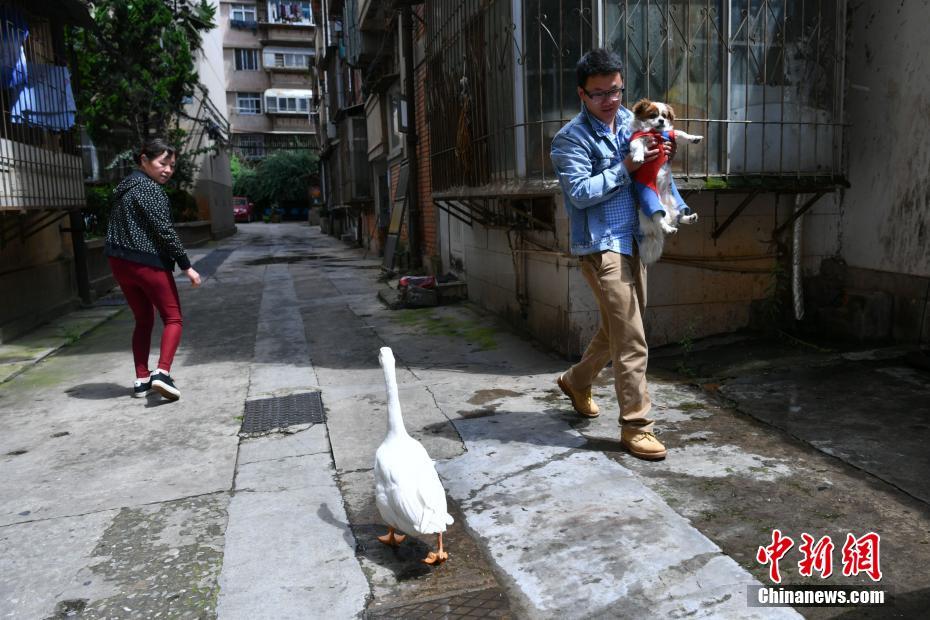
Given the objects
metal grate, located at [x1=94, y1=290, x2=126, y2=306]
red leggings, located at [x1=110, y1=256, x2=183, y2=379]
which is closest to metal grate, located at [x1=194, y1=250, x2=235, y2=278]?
metal grate, located at [x1=94, y1=290, x2=126, y2=306]

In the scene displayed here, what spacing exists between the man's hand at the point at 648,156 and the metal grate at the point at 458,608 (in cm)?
207

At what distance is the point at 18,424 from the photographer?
187 inches

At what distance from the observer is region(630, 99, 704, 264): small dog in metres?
3.46

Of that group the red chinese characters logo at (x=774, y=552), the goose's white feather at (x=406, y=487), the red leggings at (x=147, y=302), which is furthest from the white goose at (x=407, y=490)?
the red leggings at (x=147, y=302)

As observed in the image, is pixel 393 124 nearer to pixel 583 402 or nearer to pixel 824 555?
pixel 583 402

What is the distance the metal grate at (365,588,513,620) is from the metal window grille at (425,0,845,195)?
3369 millimetres

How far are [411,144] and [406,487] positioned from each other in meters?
9.23

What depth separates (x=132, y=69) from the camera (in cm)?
1872

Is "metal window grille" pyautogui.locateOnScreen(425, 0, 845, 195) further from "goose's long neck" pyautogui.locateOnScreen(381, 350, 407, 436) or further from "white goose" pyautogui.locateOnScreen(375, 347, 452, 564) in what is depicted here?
"white goose" pyautogui.locateOnScreen(375, 347, 452, 564)

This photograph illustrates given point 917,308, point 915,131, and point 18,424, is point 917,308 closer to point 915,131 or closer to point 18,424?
point 915,131

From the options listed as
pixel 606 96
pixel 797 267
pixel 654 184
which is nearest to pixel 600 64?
pixel 606 96

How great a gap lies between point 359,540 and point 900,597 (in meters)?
2.00

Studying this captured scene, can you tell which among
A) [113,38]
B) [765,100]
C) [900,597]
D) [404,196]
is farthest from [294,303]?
[113,38]

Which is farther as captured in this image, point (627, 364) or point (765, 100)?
point (765, 100)
